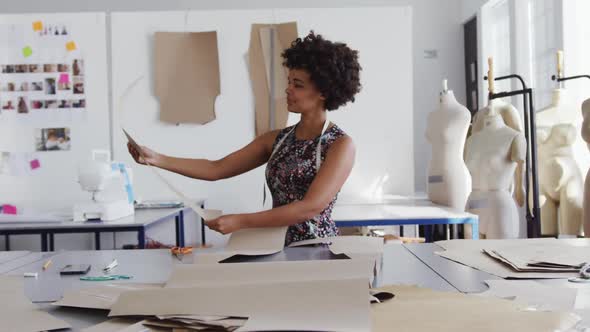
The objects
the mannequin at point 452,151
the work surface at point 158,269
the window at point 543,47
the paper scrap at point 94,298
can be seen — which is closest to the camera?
the paper scrap at point 94,298

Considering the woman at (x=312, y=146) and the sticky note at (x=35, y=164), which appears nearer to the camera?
the woman at (x=312, y=146)

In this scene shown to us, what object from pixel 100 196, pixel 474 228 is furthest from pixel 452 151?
pixel 100 196

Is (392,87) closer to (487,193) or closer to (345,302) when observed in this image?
(487,193)

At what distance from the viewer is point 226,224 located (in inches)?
75.7

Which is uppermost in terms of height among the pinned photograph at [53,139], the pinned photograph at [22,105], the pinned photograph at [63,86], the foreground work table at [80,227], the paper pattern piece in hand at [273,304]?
the pinned photograph at [63,86]

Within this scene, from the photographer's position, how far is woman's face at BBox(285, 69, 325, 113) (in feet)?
7.80

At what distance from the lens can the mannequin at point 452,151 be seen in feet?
13.3

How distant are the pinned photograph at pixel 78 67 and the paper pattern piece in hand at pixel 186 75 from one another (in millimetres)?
529

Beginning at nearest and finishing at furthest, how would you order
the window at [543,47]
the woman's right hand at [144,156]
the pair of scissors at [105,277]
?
1. the pair of scissors at [105,277]
2. the woman's right hand at [144,156]
3. the window at [543,47]

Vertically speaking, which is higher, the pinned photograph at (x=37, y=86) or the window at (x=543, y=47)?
the window at (x=543, y=47)

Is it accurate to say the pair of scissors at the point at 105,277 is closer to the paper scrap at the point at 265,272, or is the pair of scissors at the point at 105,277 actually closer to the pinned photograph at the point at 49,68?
the paper scrap at the point at 265,272

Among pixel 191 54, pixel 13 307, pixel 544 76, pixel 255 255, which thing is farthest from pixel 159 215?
pixel 544 76

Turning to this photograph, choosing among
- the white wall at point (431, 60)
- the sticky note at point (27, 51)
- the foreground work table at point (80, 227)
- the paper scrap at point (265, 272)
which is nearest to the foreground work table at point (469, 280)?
the paper scrap at point (265, 272)

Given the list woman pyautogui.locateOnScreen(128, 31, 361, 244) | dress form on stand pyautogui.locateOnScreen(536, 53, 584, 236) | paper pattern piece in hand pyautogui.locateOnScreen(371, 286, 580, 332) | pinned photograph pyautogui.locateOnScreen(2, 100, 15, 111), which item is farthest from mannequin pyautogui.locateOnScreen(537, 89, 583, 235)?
paper pattern piece in hand pyautogui.locateOnScreen(371, 286, 580, 332)
